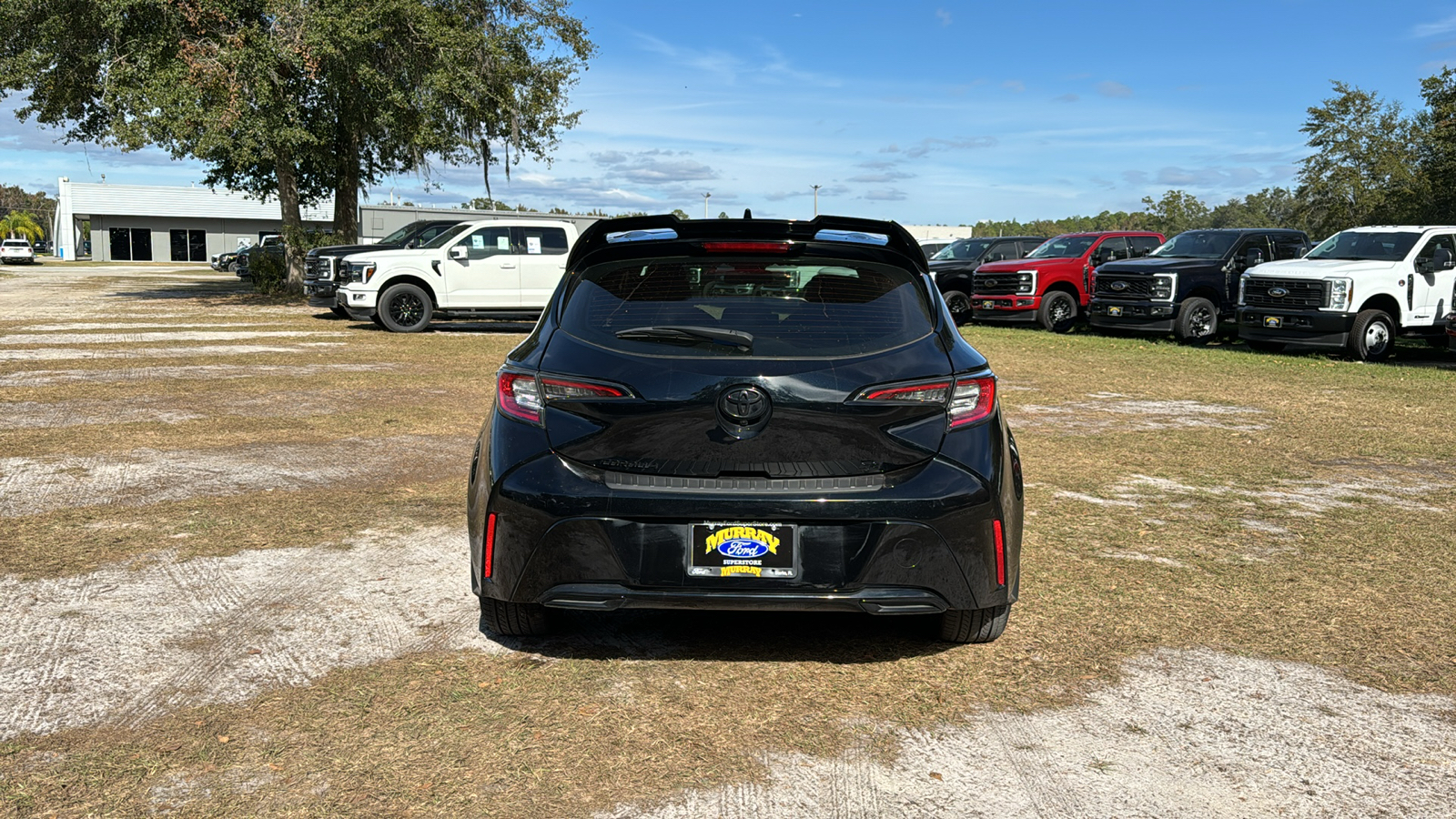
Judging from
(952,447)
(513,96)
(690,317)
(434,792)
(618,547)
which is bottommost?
(434,792)

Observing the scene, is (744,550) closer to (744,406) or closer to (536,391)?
(744,406)

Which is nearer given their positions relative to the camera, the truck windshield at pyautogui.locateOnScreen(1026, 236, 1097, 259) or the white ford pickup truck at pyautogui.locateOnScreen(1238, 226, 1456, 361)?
the white ford pickup truck at pyautogui.locateOnScreen(1238, 226, 1456, 361)

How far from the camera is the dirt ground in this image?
10.7 ft

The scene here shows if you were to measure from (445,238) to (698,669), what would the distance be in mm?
17407

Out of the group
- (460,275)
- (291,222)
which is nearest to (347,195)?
(291,222)

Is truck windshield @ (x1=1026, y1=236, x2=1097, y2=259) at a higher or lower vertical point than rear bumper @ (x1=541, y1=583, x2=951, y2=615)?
higher

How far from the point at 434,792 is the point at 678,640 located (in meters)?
1.48

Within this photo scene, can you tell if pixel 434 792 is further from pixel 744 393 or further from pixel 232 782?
pixel 744 393

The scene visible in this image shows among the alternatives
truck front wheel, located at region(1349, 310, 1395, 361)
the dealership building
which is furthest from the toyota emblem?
the dealership building

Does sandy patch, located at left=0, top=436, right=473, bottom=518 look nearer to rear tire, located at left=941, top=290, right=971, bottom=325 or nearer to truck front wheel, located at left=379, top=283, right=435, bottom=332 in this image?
truck front wheel, located at left=379, top=283, right=435, bottom=332

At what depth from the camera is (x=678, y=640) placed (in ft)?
14.9

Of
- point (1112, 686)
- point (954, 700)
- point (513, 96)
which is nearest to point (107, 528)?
point (954, 700)

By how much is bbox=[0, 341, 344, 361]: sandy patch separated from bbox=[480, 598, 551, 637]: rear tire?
12.6 m

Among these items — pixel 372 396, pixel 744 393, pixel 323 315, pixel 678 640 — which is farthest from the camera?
pixel 323 315
